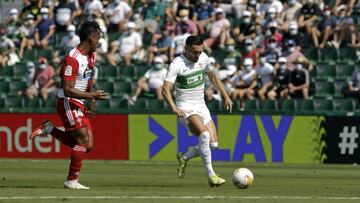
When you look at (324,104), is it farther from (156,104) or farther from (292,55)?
(156,104)

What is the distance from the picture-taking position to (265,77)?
25625mm

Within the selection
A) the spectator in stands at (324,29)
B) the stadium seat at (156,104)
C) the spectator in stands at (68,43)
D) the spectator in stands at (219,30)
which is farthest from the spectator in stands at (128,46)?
the spectator in stands at (324,29)

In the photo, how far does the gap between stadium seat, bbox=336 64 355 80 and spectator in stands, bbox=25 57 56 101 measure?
7.48 meters

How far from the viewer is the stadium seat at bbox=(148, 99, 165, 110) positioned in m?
26.1

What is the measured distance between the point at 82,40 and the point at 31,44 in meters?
15.2

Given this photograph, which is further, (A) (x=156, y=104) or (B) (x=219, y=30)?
(B) (x=219, y=30)

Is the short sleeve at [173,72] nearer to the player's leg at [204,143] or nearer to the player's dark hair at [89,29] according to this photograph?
the player's leg at [204,143]

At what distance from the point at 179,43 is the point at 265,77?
8.95 ft

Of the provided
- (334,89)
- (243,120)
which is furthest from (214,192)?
(334,89)

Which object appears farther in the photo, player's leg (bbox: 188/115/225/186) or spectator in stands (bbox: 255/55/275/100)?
spectator in stands (bbox: 255/55/275/100)

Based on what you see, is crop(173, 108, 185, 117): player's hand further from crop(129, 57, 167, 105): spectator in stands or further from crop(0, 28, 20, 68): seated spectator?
crop(0, 28, 20, 68): seated spectator

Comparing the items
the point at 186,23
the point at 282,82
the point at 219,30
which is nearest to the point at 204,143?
the point at 282,82

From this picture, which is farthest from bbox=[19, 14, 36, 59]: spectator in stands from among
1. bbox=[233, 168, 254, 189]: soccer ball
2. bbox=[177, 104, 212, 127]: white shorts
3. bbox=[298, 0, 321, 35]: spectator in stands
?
bbox=[233, 168, 254, 189]: soccer ball

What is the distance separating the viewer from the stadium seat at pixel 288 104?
982 inches
